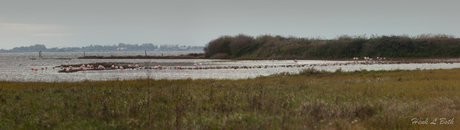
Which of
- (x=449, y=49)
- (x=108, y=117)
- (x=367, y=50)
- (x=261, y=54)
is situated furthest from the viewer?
(x=261, y=54)

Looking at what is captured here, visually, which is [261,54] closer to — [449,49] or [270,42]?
[270,42]

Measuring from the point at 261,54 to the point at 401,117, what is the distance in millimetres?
69024

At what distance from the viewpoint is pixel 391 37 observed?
215ft

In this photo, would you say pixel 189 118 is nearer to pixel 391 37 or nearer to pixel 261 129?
pixel 261 129

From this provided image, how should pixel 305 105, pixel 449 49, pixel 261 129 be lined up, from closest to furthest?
pixel 261 129 → pixel 305 105 → pixel 449 49

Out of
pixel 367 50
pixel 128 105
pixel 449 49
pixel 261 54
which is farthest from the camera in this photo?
pixel 261 54

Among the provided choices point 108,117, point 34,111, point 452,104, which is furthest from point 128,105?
point 452,104

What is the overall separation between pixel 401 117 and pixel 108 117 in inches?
268

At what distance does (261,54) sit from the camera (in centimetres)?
7688

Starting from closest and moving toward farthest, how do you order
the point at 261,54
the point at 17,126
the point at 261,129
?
the point at 261,129, the point at 17,126, the point at 261,54

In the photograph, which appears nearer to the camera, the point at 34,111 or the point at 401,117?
the point at 401,117

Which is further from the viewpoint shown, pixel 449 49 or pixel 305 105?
pixel 449 49

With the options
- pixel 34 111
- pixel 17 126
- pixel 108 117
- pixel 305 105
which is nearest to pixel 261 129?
pixel 305 105

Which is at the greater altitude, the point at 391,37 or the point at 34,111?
the point at 391,37
